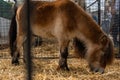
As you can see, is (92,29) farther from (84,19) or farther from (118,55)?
(118,55)

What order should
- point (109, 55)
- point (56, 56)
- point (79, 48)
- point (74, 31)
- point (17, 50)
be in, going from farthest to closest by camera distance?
point (56, 56)
point (17, 50)
point (79, 48)
point (74, 31)
point (109, 55)

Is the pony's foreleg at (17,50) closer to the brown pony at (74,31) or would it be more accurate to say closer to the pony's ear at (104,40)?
the brown pony at (74,31)

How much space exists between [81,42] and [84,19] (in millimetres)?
435

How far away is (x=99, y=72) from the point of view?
5.46 metres

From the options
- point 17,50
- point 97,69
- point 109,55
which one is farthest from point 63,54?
point 17,50

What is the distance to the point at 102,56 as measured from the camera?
18.2 feet

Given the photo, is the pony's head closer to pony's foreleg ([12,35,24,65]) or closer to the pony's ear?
the pony's ear

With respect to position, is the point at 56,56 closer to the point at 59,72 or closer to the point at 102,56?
the point at 59,72

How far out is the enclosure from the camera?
207 inches

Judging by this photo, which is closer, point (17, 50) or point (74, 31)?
point (74, 31)

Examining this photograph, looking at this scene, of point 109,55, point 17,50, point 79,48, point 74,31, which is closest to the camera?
point 109,55

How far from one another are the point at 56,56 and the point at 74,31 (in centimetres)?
223

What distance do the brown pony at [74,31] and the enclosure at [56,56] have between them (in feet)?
0.88

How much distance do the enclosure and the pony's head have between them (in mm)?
139
